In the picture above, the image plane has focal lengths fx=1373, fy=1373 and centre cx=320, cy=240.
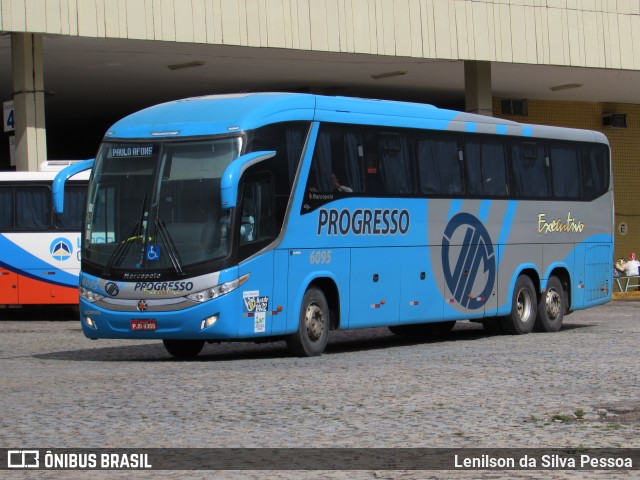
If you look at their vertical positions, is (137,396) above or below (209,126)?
below

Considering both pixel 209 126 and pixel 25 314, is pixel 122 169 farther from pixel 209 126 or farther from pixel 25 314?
pixel 25 314

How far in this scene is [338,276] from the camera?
1831 cm

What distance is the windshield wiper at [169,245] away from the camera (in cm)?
1648

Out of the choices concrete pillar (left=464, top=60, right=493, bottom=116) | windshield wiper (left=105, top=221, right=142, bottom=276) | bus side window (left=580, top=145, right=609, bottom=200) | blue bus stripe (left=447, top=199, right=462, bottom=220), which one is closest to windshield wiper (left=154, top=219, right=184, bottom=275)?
windshield wiper (left=105, top=221, right=142, bottom=276)

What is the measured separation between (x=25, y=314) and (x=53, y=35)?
7.78 m

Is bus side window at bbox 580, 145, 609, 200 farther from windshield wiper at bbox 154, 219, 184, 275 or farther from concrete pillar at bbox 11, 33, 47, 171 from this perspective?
concrete pillar at bbox 11, 33, 47, 171

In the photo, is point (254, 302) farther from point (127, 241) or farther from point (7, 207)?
point (7, 207)

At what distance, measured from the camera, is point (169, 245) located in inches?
654

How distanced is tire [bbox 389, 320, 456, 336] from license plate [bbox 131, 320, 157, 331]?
6.68 m

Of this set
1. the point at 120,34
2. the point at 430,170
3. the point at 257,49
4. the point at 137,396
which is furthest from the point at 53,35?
the point at 137,396

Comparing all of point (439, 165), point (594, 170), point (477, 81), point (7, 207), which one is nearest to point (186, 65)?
point (7, 207)

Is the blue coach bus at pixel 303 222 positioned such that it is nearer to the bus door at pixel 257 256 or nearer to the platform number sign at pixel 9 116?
the bus door at pixel 257 256

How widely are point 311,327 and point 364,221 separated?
76.8 inches

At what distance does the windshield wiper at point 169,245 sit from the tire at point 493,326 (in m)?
7.62
